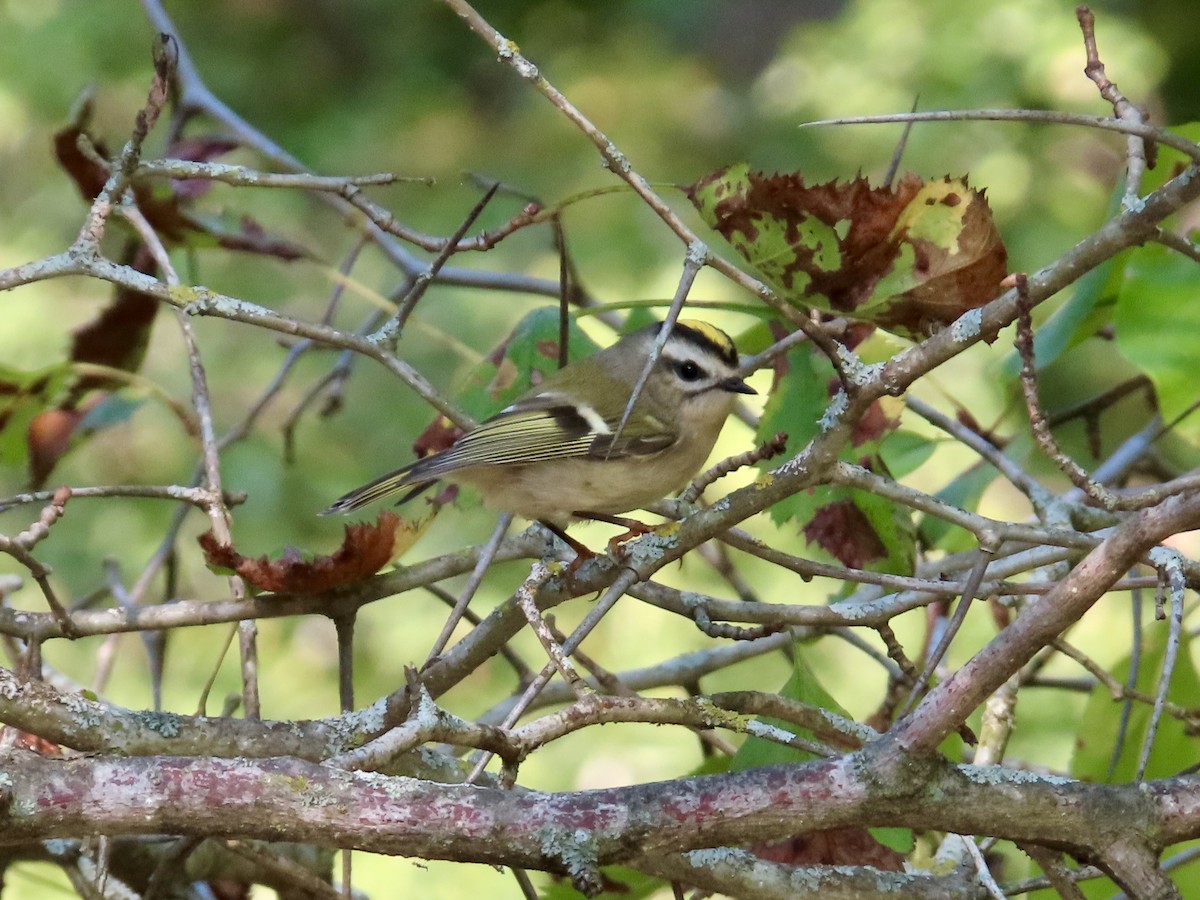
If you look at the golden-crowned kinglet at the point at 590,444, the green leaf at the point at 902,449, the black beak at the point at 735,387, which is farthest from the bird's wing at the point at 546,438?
the green leaf at the point at 902,449

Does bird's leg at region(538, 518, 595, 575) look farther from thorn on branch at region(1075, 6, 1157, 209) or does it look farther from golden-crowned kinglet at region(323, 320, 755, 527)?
thorn on branch at region(1075, 6, 1157, 209)

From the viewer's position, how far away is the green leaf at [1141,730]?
1626 millimetres

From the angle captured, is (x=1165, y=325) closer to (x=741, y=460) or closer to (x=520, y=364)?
(x=741, y=460)

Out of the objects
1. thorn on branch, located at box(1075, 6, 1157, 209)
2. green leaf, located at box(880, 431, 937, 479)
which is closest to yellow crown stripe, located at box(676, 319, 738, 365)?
green leaf, located at box(880, 431, 937, 479)

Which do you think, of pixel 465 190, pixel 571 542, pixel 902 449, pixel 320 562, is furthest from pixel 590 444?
pixel 465 190

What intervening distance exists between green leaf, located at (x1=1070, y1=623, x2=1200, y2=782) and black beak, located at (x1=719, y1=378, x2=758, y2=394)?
0.64 m

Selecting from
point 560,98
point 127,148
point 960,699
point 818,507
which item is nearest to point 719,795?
point 960,699

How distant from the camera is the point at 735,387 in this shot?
2.00 m

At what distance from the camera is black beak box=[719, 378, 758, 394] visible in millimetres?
1982

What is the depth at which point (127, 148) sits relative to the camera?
1372 mm

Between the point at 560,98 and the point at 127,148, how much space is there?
565 millimetres

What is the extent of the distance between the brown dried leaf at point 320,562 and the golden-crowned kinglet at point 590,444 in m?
0.32

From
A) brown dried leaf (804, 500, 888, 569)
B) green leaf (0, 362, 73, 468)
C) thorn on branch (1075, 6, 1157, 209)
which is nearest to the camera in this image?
thorn on branch (1075, 6, 1157, 209)

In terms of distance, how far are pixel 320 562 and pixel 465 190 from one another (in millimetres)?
2936
